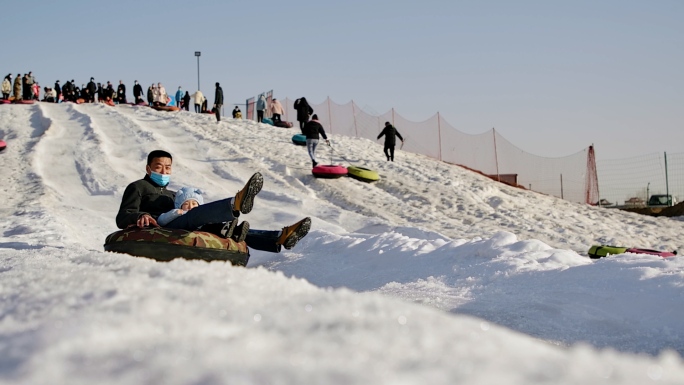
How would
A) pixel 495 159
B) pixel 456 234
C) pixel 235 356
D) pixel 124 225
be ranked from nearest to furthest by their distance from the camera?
pixel 235 356
pixel 124 225
pixel 456 234
pixel 495 159

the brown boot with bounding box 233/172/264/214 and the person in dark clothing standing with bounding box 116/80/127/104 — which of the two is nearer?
the brown boot with bounding box 233/172/264/214

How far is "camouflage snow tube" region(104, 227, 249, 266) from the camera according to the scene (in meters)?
4.67

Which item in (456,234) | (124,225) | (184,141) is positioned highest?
(184,141)

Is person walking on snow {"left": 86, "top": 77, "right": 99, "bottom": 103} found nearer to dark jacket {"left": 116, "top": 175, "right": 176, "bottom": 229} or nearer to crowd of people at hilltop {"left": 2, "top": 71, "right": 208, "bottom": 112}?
crowd of people at hilltop {"left": 2, "top": 71, "right": 208, "bottom": 112}

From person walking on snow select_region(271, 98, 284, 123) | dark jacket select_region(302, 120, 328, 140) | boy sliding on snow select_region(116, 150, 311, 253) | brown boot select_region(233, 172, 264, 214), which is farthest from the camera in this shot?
person walking on snow select_region(271, 98, 284, 123)

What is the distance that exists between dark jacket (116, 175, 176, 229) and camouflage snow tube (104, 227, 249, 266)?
0.21m

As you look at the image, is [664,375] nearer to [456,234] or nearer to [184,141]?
[456,234]

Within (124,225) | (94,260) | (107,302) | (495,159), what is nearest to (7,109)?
(495,159)

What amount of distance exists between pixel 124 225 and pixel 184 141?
1392 centimetres

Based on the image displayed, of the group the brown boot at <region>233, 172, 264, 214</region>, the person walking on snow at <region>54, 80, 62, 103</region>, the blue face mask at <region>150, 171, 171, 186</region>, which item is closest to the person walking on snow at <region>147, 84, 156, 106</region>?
the person walking on snow at <region>54, 80, 62, 103</region>

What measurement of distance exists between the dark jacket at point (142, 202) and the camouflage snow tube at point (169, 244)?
21 centimetres

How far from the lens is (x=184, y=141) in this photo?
61.1 ft

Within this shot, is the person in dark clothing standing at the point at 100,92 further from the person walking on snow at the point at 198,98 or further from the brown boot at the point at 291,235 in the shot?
the brown boot at the point at 291,235

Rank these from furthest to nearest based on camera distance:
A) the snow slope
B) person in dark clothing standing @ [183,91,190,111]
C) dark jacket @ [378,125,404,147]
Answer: person in dark clothing standing @ [183,91,190,111] < dark jacket @ [378,125,404,147] < the snow slope
